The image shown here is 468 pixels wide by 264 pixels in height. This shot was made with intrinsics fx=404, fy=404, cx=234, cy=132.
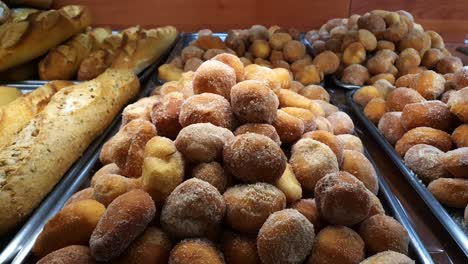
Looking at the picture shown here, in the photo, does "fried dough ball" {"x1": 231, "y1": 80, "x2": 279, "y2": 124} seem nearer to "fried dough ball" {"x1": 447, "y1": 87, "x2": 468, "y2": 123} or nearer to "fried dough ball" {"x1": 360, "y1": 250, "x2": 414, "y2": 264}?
"fried dough ball" {"x1": 360, "y1": 250, "x2": 414, "y2": 264}

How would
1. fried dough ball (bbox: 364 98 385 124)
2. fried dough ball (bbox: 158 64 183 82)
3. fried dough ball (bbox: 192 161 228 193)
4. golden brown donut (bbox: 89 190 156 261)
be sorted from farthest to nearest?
fried dough ball (bbox: 158 64 183 82), fried dough ball (bbox: 364 98 385 124), fried dough ball (bbox: 192 161 228 193), golden brown donut (bbox: 89 190 156 261)

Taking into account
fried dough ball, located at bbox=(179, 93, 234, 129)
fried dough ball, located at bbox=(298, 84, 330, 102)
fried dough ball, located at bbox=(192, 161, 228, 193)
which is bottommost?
fried dough ball, located at bbox=(298, 84, 330, 102)

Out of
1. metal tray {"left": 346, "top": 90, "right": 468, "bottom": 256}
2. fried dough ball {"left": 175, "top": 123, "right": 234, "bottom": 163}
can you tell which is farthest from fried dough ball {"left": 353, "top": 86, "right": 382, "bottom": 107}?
fried dough ball {"left": 175, "top": 123, "right": 234, "bottom": 163}

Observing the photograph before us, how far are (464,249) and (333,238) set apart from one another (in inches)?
11.8

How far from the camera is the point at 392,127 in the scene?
1.23 metres

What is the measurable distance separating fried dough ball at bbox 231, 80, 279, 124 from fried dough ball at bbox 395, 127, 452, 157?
456 mm

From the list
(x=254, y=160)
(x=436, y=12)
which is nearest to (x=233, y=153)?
(x=254, y=160)

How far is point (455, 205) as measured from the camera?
0.91 m

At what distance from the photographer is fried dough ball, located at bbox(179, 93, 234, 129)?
842 millimetres

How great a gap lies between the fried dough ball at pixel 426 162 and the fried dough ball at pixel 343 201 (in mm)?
374

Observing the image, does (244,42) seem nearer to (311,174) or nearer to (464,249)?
(311,174)

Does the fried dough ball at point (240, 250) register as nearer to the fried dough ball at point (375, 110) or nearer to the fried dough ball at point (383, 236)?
the fried dough ball at point (383, 236)

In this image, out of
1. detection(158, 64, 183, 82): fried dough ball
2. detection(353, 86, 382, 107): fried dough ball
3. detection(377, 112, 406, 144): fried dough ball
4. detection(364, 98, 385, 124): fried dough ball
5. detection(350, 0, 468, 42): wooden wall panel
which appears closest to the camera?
detection(377, 112, 406, 144): fried dough ball

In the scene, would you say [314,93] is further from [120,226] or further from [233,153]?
[120,226]
